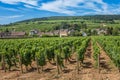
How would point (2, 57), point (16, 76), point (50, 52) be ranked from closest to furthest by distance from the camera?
point (16, 76), point (2, 57), point (50, 52)

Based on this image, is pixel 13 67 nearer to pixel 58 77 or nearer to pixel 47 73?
pixel 47 73

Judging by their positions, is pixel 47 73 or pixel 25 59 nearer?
pixel 47 73

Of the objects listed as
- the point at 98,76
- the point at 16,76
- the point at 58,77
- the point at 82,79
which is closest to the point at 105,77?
the point at 98,76

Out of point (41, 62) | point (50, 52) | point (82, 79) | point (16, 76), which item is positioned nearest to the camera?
point (82, 79)

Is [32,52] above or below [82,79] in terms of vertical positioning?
above

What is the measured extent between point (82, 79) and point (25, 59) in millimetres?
5906

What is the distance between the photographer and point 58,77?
15.8 m

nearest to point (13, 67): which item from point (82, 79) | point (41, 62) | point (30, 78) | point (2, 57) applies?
point (2, 57)

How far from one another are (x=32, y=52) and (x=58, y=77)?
4.73 metres

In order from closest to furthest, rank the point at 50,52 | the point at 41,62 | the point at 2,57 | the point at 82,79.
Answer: the point at 82,79 < the point at 41,62 < the point at 2,57 < the point at 50,52

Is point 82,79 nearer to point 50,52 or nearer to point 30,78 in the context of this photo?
point 30,78

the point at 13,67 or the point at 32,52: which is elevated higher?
the point at 32,52

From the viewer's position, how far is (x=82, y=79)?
15055 millimetres

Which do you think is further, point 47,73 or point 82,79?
point 47,73
